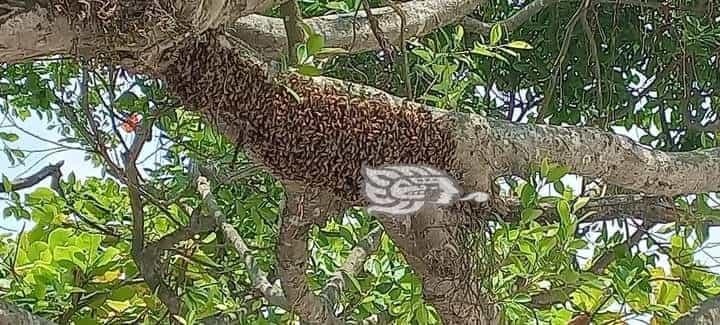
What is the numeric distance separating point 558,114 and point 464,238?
51 cm

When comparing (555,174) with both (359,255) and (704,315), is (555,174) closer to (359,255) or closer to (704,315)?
(704,315)

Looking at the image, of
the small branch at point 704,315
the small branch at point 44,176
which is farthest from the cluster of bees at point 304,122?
the small branch at point 44,176

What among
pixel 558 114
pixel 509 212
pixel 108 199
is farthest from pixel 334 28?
pixel 108 199

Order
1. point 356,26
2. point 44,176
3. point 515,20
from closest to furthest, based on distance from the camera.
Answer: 1. point 356,26
2. point 515,20
3. point 44,176

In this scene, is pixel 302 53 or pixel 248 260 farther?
pixel 248 260

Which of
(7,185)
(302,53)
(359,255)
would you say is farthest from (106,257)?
(302,53)

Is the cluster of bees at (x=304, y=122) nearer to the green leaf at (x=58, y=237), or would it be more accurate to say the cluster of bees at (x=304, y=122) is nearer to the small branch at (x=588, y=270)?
the small branch at (x=588, y=270)

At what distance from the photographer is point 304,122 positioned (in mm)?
651

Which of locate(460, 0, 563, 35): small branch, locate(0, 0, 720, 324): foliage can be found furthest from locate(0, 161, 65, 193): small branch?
locate(460, 0, 563, 35): small branch

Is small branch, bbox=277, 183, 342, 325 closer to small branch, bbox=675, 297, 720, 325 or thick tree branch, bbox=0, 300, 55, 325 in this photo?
thick tree branch, bbox=0, 300, 55, 325

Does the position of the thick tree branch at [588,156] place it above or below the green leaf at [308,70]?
below

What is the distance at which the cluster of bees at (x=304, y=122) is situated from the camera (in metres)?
0.63

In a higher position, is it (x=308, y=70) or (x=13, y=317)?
(x=308, y=70)

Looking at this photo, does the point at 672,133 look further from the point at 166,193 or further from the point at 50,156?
the point at 50,156
